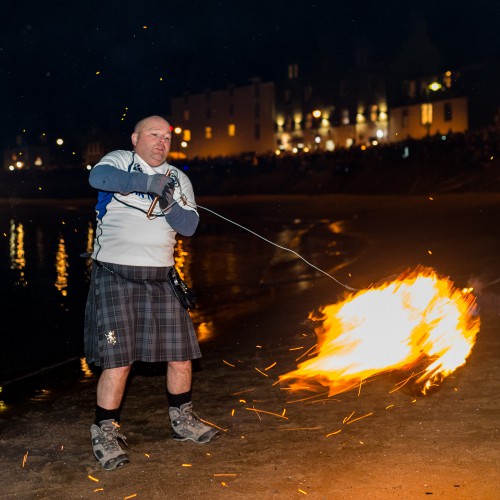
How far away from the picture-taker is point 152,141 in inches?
189

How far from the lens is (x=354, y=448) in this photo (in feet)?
15.3

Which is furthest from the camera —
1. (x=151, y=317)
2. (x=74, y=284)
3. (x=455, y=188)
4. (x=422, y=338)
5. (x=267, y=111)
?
(x=267, y=111)

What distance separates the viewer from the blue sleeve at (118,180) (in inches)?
176

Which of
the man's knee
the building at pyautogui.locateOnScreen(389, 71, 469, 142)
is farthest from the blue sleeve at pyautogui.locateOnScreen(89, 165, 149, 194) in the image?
the building at pyautogui.locateOnScreen(389, 71, 469, 142)

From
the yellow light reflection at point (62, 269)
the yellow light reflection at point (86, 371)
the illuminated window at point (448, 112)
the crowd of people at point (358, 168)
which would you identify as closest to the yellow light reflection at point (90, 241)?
the yellow light reflection at point (62, 269)

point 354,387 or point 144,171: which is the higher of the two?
point 144,171

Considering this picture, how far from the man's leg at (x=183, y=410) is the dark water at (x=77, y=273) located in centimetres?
227

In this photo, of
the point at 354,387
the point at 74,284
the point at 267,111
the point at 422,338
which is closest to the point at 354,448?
the point at 354,387

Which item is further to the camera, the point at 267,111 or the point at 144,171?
the point at 267,111

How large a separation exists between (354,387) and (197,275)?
26.6 feet

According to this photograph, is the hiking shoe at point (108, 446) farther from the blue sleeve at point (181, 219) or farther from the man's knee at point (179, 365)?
the blue sleeve at point (181, 219)

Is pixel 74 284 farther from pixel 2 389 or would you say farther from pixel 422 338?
pixel 422 338

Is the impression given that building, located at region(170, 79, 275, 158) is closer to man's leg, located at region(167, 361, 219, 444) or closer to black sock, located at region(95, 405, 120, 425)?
man's leg, located at region(167, 361, 219, 444)

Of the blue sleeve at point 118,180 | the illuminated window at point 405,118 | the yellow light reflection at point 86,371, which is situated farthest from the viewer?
the illuminated window at point 405,118
